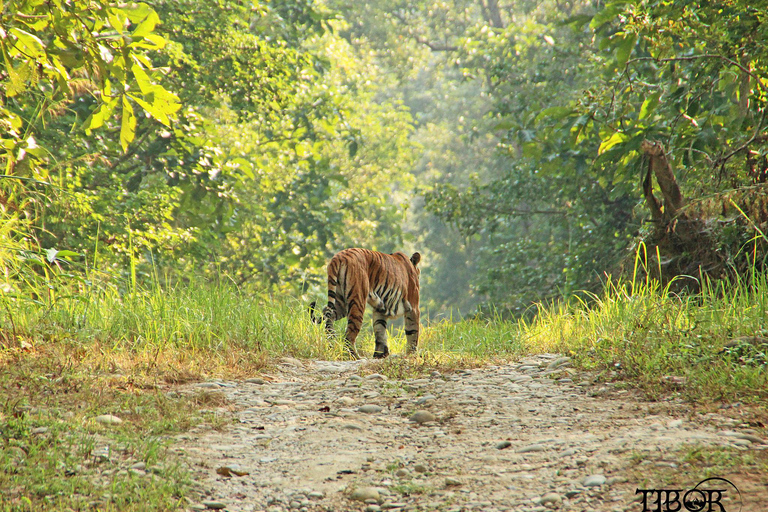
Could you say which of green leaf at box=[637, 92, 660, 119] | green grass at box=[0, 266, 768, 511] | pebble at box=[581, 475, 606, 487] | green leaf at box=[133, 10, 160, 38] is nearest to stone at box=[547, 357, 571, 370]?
green grass at box=[0, 266, 768, 511]

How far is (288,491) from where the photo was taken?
296cm

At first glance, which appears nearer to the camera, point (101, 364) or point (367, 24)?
point (101, 364)

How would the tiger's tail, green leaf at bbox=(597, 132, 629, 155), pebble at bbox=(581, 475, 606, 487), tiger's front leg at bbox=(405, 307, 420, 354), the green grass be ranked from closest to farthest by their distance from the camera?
pebble at bbox=(581, 475, 606, 487) < the green grass < green leaf at bbox=(597, 132, 629, 155) < the tiger's tail < tiger's front leg at bbox=(405, 307, 420, 354)

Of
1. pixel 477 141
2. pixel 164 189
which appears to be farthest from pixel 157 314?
pixel 477 141

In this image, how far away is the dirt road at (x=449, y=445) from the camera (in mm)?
2803

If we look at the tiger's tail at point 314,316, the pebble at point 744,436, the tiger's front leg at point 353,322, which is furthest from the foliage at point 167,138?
the pebble at point 744,436

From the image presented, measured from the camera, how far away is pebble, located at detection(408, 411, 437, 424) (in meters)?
4.04

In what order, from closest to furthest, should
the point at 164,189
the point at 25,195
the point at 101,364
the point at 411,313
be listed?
1. the point at 101,364
2. the point at 25,195
3. the point at 411,313
4. the point at 164,189

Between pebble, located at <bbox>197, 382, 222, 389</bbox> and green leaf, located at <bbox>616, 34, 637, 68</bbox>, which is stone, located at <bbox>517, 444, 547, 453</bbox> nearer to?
pebble, located at <bbox>197, 382, 222, 389</bbox>

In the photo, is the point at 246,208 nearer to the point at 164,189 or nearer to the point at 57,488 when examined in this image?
the point at 164,189

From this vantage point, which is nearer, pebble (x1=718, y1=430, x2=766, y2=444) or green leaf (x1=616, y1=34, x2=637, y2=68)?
pebble (x1=718, y1=430, x2=766, y2=444)

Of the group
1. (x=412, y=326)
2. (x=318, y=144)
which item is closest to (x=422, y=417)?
(x=412, y=326)

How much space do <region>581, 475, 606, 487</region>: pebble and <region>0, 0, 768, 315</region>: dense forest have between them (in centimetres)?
364

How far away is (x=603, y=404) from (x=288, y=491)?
2181 mm
